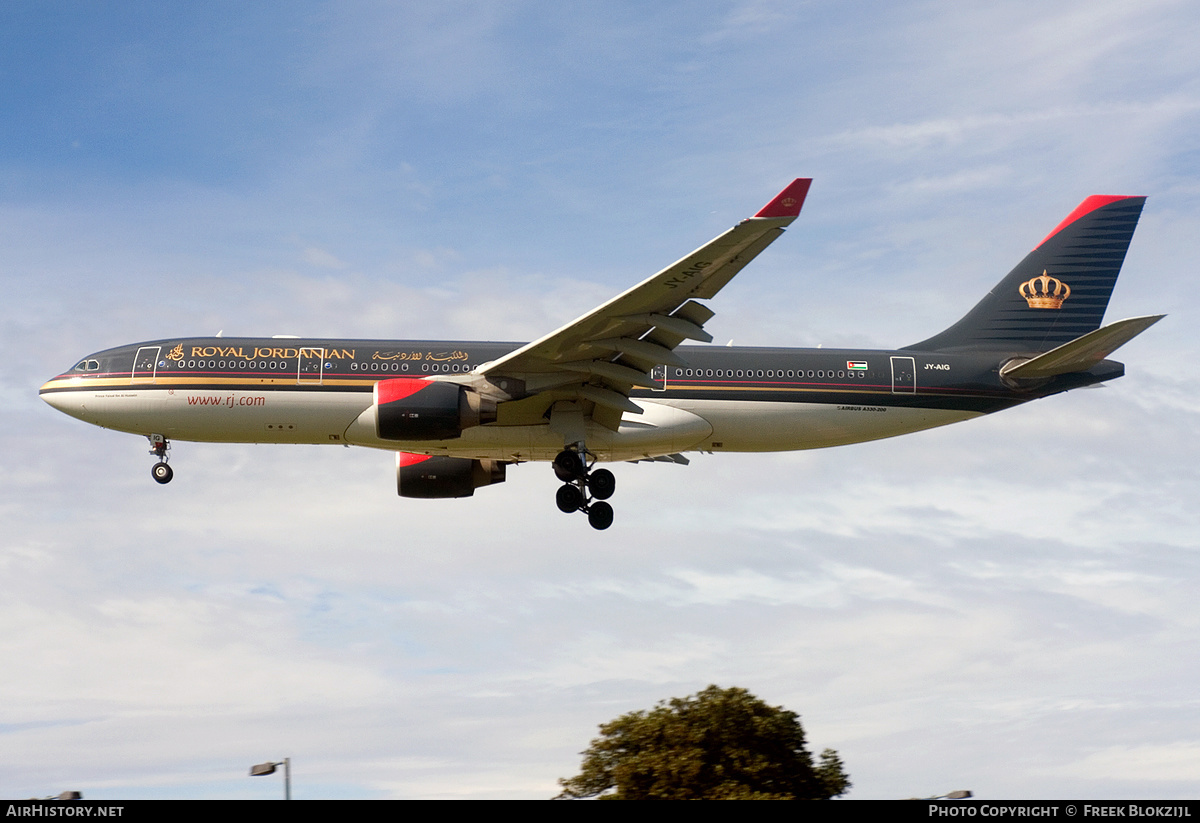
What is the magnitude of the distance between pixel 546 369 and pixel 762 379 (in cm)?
587

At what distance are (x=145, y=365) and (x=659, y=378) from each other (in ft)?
42.3

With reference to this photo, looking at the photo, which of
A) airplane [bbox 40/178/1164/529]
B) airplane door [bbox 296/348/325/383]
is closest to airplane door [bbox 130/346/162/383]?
airplane [bbox 40/178/1164/529]

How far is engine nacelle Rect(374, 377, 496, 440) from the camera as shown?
87.4 ft

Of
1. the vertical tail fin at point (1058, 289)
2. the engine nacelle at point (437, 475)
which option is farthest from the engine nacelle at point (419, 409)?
the vertical tail fin at point (1058, 289)

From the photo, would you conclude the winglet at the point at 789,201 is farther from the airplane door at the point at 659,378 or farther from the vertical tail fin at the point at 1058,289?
the vertical tail fin at the point at 1058,289

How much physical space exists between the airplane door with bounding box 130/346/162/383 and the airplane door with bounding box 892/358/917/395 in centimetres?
1865

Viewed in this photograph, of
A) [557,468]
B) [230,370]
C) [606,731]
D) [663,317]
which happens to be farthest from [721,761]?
[230,370]

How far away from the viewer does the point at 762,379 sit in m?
30.1

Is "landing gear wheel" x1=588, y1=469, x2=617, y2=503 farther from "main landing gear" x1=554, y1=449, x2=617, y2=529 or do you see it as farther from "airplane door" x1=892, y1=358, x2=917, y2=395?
"airplane door" x1=892, y1=358, x2=917, y2=395
